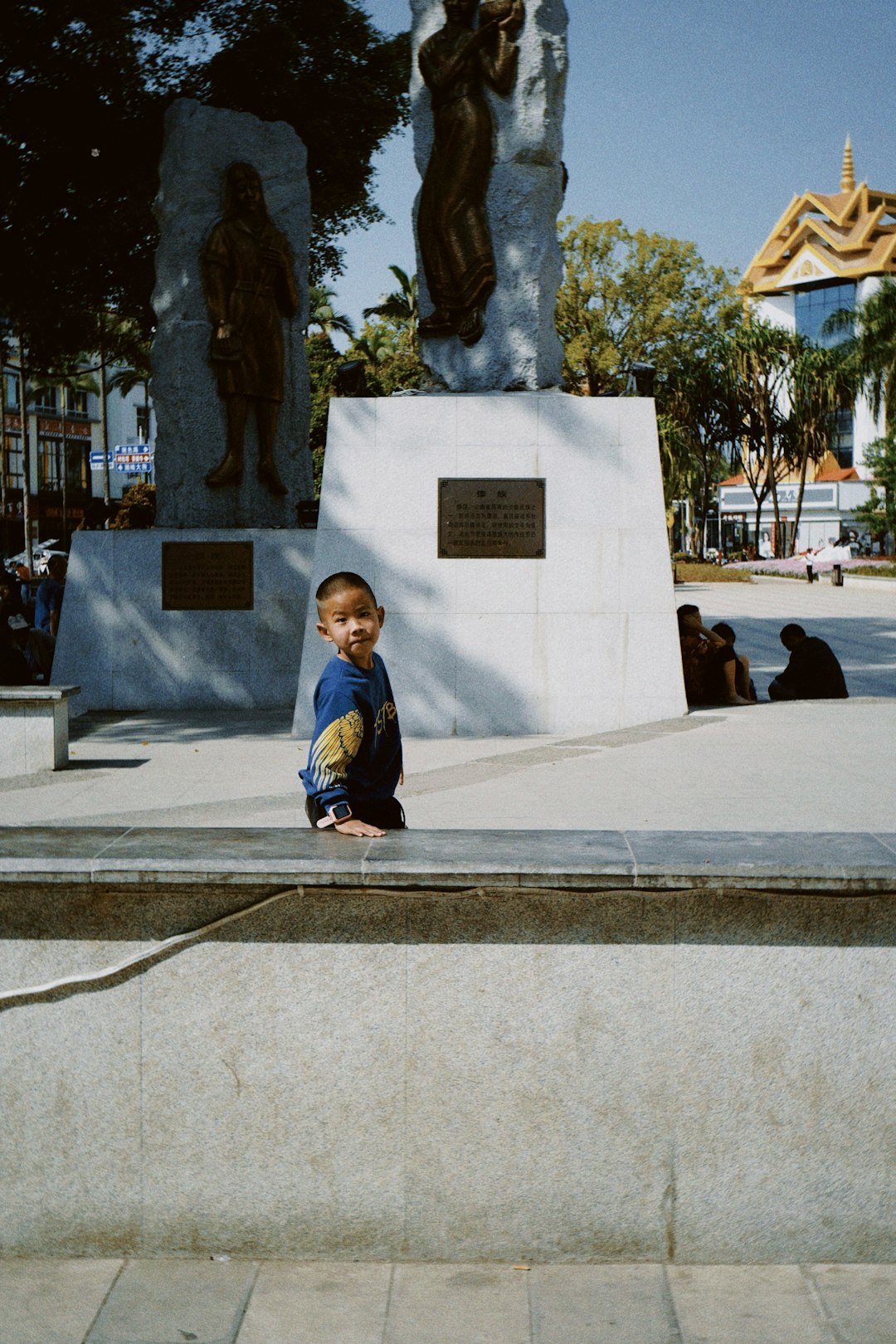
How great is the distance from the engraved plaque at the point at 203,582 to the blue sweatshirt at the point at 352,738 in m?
10.2

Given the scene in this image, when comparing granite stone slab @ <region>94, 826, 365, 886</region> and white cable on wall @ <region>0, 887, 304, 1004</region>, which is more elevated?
granite stone slab @ <region>94, 826, 365, 886</region>

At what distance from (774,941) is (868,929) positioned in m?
0.22

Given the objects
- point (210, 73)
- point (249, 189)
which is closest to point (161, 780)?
point (249, 189)

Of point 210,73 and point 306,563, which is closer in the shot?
point 306,563

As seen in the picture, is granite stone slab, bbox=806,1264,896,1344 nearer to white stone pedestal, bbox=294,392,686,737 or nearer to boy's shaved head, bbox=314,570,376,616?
boy's shaved head, bbox=314,570,376,616

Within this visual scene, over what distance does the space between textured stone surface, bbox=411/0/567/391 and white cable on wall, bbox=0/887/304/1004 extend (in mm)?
8818

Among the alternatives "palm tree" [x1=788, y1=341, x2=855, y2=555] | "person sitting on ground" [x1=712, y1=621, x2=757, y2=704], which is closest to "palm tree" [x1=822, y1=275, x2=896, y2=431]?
"palm tree" [x1=788, y1=341, x2=855, y2=555]

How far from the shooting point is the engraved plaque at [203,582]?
1389 cm

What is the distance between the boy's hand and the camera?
3.56 meters

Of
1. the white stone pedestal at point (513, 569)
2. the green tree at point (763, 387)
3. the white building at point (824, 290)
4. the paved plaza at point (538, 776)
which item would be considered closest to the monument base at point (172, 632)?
the paved plaza at point (538, 776)

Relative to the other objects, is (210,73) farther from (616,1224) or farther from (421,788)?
(616,1224)

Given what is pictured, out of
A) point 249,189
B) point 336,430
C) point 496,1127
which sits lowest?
point 496,1127

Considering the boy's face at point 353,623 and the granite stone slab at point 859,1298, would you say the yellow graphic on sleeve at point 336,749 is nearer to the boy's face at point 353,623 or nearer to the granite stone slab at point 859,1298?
the boy's face at point 353,623

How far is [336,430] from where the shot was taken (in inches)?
436
